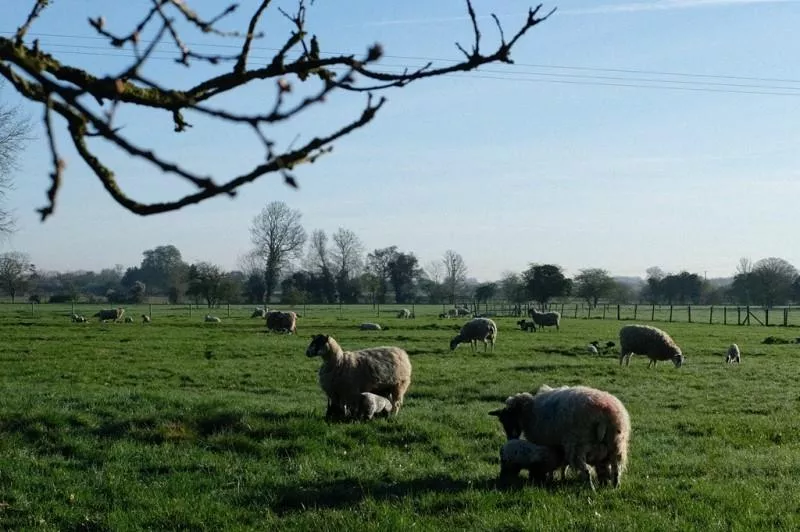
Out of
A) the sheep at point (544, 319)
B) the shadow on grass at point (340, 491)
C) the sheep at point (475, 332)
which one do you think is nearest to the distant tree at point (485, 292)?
the sheep at point (544, 319)

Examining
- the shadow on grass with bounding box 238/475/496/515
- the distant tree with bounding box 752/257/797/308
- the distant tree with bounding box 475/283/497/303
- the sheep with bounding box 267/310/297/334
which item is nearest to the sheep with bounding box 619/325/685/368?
the shadow on grass with bounding box 238/475/496/515

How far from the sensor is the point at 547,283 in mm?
94250

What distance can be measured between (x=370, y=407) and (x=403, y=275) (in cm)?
11106

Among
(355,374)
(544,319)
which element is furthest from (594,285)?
(355,374)

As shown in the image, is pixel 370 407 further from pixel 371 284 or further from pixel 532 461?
pixel 371 284

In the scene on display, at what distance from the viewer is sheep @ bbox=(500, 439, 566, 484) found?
30.8 feet

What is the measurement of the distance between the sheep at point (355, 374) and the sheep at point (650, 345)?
47.1ft

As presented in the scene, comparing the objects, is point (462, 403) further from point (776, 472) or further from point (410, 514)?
point (410, 514)

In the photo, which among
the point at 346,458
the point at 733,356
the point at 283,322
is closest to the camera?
the point at 346,458

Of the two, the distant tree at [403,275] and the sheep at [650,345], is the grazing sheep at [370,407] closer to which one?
the sheep at [650,345]

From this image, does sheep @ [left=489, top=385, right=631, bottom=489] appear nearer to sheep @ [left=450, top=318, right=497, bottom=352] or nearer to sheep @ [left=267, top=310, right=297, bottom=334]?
sheep @ [left=450, top=318, right=497, bottom=352]

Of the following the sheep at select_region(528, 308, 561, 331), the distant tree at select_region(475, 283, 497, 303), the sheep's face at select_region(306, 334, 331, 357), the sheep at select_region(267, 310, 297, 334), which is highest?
the distant tree at select_region(475, 283, 497, 303)

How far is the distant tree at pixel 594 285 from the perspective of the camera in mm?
107625

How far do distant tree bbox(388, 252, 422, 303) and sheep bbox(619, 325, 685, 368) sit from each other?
94.9 m
